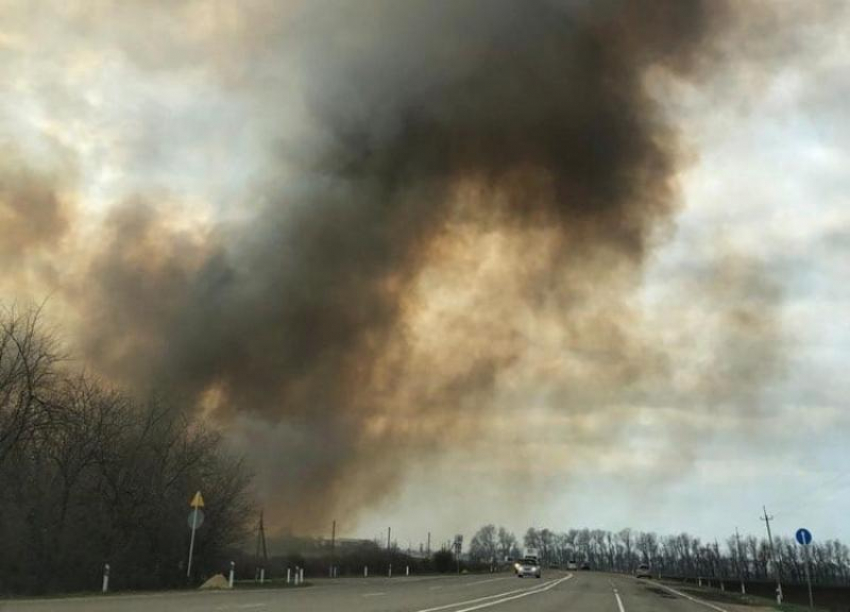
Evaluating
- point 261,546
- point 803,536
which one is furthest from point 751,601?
point 261,546

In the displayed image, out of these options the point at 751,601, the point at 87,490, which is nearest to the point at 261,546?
the point at 87,490

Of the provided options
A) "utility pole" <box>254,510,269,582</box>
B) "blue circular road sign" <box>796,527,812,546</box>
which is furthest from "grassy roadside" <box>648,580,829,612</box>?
"utility pole" <box>254,510,269,582</box>

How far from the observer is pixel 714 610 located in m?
29.6

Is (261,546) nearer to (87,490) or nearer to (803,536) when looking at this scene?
(87,490)

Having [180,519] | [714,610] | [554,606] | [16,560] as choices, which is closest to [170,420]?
[180,519]

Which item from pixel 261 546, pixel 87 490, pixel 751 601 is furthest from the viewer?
pixel 261 546

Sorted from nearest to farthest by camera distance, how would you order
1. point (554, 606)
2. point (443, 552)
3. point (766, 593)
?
point (554, 606) → point (766, 593) → point (443, 552)

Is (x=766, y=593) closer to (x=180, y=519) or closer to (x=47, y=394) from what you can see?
(x=180, y=519)

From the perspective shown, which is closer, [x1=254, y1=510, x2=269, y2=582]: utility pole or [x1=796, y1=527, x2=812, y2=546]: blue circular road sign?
[x1=796, y1=527, x2=812, y2=546]: blue circular road sign

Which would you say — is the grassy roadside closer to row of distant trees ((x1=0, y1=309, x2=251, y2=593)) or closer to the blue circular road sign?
the blue circular road sign

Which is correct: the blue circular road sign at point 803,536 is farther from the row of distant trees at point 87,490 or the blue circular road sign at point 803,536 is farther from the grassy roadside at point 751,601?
the row of distant trees at point 87,490

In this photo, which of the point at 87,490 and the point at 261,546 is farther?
the point at 261,546

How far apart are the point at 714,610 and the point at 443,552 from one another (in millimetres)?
51436

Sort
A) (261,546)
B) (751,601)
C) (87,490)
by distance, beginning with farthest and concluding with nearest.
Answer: (261,546)
(751,601)
(87,490)
